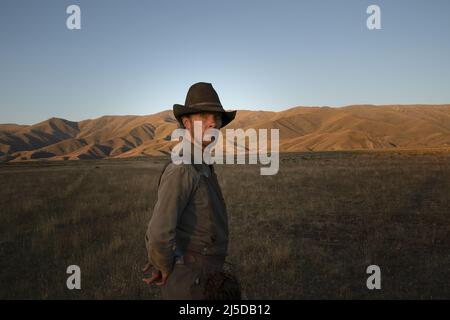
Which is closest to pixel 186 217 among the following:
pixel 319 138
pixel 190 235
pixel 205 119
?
pixel 190 235

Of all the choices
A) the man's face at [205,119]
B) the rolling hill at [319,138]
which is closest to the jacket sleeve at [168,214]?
the man's face at [205,119]

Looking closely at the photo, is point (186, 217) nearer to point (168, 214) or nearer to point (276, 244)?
point (168, 214)

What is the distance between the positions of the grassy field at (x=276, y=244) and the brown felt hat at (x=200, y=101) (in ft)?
11.5

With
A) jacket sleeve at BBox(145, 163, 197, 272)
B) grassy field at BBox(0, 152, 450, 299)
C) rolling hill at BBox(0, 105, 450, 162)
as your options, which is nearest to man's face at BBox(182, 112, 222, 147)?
jacket sleeve at BBox(145, 163, 197, 272)

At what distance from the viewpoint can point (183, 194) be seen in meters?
2.28

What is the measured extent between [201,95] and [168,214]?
96 centimetres

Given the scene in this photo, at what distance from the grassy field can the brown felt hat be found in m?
3.52

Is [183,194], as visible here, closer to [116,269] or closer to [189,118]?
[189,118]

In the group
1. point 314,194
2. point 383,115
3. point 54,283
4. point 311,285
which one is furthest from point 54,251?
point 383,115

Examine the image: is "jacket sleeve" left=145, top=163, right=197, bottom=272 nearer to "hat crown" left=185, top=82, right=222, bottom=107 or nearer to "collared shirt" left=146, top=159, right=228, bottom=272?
"collared shirt" left=146, top=159, right=228, bottom=272

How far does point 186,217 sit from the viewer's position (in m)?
2.39

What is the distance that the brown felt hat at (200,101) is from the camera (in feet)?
8.61

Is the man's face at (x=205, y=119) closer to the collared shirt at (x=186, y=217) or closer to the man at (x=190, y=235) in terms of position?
the man at (x=190, y=235)

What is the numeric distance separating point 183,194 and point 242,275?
13.6ft
